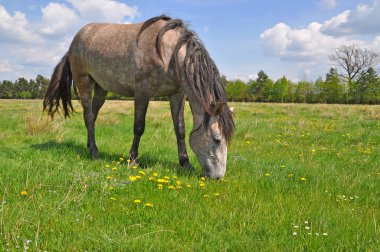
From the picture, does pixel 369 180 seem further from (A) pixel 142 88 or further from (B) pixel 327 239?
(A) pixel 142 88

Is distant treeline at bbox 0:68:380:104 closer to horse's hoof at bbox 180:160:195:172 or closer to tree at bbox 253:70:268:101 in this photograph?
tree at bbox 253:70:268:101

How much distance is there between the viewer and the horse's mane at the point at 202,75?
4609 mm

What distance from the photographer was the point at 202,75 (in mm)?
4820

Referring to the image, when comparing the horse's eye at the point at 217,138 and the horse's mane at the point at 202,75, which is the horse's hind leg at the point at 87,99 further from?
the horse's eye at the point at 217,138

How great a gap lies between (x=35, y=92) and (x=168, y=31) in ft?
346

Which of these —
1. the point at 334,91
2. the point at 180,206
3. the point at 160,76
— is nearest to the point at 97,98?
the point at 160,76

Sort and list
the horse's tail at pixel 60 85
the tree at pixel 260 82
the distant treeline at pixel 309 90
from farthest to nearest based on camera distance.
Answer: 1. the tree at pixel 260 82
2. the distant treeline at pixel 309 90
3. the horse's tail at pixel 60 85

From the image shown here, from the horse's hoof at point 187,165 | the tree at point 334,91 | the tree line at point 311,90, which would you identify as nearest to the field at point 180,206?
the horse's hoof at point 187,165

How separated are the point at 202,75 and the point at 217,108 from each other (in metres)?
0.63

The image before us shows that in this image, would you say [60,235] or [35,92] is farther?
[35,92]

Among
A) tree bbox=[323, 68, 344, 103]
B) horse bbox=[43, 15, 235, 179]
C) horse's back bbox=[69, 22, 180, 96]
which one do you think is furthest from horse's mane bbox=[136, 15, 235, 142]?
tree bbox=[323, 68, 344, 103]

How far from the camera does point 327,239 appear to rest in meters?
2.71

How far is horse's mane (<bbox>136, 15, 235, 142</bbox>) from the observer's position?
4609 millimetres

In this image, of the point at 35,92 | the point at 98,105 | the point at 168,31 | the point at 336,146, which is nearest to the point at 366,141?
the point at 336,146
